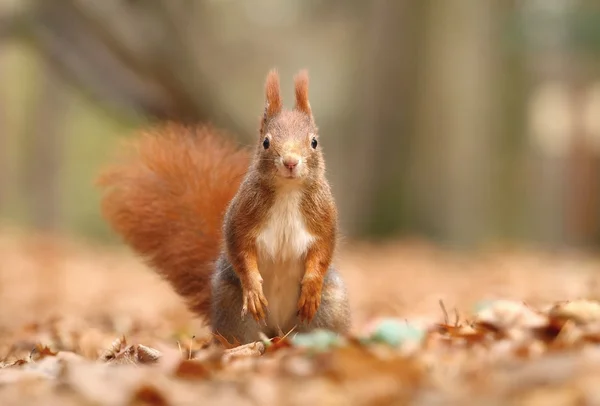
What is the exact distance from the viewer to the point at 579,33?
845cm

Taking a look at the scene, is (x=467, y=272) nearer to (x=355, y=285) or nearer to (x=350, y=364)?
(x=355, y=285)

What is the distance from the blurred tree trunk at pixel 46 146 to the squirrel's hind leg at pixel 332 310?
7739 mm

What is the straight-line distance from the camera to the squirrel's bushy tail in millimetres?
3223

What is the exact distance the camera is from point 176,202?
3256 millimetres

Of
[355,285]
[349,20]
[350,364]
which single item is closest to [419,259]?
[355,285]

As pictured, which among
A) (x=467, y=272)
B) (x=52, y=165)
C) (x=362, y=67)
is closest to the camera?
(x=467, y=272)

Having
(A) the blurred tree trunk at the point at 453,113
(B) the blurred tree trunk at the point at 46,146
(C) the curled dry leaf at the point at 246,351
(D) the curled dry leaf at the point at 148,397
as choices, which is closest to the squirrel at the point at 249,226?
(C) the curled dry leaf at the point at 246,351

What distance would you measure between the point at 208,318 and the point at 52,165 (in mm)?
8004

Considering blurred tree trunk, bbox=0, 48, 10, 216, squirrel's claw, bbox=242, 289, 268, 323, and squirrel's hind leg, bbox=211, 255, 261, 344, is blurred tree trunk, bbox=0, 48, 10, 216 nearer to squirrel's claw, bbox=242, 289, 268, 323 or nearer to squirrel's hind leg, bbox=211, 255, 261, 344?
squirrel's hind leg, bbox=211, 255, 261, 344

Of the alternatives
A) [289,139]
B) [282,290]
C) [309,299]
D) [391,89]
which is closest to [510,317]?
[309,299]

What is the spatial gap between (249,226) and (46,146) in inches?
341

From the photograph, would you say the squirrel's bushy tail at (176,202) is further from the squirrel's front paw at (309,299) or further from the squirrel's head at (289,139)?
the squirrel's front paw at (309,299)

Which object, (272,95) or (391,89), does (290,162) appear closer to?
(272,95)

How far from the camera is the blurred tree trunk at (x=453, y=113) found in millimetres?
8680
